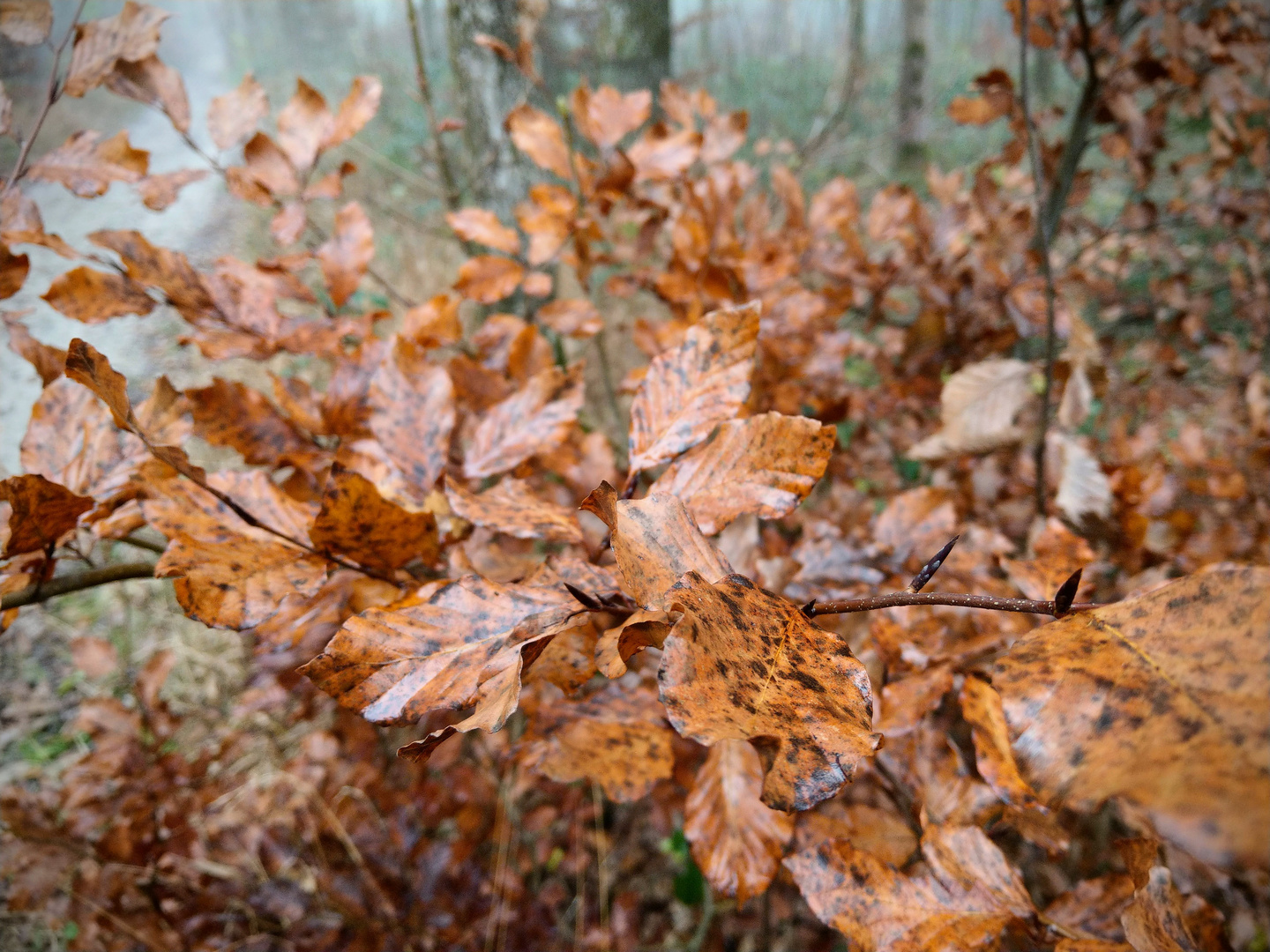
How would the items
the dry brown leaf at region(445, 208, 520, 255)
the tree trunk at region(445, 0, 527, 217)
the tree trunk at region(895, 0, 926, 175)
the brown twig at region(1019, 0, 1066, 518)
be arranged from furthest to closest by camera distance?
the tree trunk at region(895, 0, 926, 175)
the tree trunk at region(445, 0, 527, 217)
the dry brown leaf at region(445, 208, 520, 255)
the brown twig at region(1019, 0, 1066, 518)

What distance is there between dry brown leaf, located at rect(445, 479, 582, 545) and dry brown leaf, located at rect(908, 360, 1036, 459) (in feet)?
1.77

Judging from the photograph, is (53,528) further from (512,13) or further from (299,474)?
(512,13)

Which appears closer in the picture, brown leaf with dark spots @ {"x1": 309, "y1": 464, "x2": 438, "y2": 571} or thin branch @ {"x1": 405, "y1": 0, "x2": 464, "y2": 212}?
brown leaf with dark spots @ {"x1": 309, "y1": 464, "x2": 438, "y2": 571}

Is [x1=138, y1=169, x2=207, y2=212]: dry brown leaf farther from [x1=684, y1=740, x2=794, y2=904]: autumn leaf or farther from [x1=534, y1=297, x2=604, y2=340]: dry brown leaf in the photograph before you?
[x1=684, y1=740, x2=794, y2=904]: autumn leaf

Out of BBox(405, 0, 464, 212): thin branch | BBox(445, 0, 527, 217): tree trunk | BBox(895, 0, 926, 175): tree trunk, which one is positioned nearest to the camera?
BBox(405, 0, 464, 212): thin branch

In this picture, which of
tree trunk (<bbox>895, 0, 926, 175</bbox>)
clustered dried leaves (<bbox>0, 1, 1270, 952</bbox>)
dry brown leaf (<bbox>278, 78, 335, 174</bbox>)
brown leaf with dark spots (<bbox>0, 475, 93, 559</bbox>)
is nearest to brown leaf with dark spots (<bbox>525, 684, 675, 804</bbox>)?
clustered dried leaves (<bbox>0, 1, 1270, 952</bbox>)

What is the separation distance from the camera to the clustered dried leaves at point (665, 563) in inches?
10.1

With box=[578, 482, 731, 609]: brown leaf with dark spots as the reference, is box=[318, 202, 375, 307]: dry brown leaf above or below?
above

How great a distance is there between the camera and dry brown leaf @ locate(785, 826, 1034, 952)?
0.41m

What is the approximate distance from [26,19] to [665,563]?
2.57ft

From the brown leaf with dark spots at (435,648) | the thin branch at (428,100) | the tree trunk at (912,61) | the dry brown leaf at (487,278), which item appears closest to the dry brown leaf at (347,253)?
the dry brown leaf at (487,278)

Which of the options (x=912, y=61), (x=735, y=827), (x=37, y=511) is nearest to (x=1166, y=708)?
(x=735, y=827)

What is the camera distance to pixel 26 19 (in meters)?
0.57

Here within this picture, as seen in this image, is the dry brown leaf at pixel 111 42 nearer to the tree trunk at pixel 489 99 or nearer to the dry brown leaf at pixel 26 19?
the dry brown leaf at pixel 26 19
